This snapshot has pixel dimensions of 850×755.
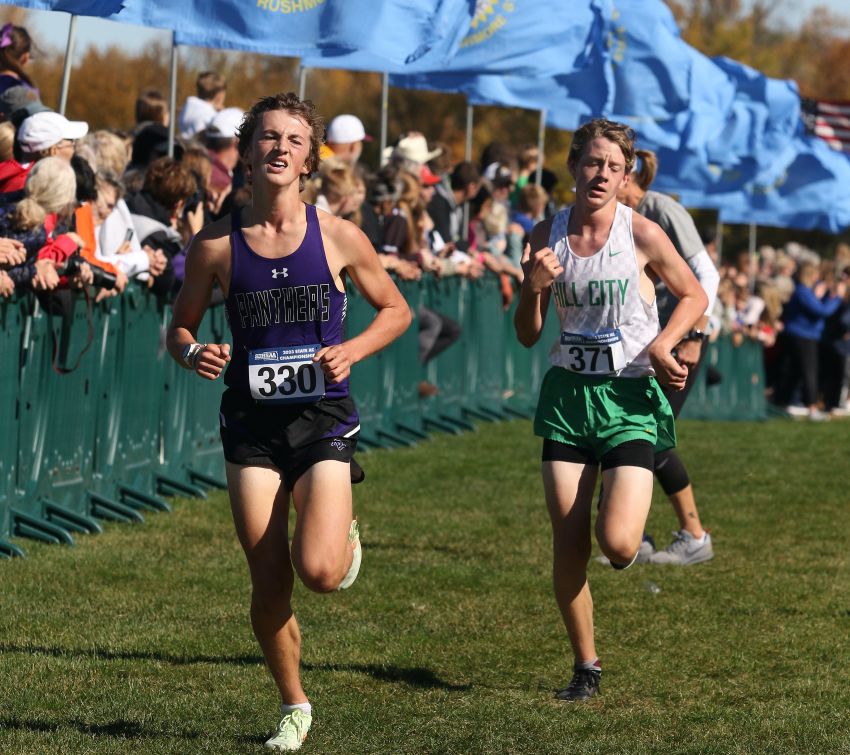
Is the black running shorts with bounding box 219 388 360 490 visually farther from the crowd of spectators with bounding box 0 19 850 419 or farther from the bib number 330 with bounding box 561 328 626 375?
the crowd of spectators with bounding box 0 19 850 419

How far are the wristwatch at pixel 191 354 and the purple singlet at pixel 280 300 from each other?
0.51 ft

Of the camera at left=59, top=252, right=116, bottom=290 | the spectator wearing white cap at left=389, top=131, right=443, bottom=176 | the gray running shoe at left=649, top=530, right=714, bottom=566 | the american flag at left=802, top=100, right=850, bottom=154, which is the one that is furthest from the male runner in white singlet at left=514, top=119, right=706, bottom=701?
the american flag at left=802, top=100, right=850, bottom=154

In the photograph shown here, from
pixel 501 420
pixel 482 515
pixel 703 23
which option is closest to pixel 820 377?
pixel 501 420

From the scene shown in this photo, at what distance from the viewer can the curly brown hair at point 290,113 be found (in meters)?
5.63

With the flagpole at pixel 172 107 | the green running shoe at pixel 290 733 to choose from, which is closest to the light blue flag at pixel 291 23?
the flagpole at pixel 172 107

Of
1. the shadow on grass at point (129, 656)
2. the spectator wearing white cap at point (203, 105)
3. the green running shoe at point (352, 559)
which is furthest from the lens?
the spectator wearing white cap at point (203, 105)

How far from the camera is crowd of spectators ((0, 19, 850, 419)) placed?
9039 millimetres

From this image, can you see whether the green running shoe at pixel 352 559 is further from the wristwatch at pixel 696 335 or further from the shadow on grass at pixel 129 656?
the wristwatch at pixel 696 335

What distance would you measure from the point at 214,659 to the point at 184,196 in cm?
436

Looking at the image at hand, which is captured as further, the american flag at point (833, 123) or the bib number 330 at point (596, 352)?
the american flag at point (833, 123)

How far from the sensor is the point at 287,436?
5.64m

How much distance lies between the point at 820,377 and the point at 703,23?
45533 millimetres

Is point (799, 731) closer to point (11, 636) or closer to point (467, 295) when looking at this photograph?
point (11, 636)

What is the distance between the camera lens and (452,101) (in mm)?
53094
